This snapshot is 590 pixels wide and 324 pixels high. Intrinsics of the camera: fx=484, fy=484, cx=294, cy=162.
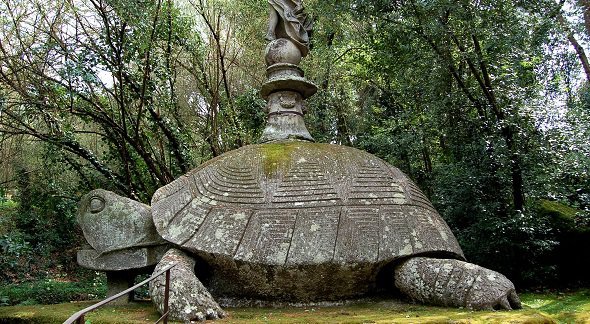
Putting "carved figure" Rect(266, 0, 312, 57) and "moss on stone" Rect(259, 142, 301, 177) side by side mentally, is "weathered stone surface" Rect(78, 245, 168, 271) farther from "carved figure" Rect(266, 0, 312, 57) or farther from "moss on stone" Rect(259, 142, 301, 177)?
"carved figure" Rect(266, 0, 312, 57)

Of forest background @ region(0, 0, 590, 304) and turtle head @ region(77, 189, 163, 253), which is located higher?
forest background @ region(0, 0, 590, 304)

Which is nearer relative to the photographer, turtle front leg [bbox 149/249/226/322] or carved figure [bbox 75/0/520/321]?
turtle front leg [bbox 149/249/226/322]

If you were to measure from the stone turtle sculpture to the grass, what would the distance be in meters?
0.17

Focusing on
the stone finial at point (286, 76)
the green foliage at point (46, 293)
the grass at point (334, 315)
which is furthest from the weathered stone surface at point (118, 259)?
the green foliage at point (46, 293)

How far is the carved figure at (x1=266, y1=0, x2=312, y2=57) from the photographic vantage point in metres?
5.97

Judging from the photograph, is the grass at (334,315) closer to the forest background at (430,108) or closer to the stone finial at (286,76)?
the forest background at (430,108)

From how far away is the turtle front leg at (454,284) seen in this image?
3.63m

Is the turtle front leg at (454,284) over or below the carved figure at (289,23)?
below

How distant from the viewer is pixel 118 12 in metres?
6.43

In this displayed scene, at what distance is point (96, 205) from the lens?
4.55 meters

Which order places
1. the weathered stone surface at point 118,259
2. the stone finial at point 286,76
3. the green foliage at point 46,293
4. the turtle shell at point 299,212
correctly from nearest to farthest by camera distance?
the turtle shell at point 299,212, the weathered stone surface at point 118,259, the stone finial at point 286,76, the green foliage at point 46,293

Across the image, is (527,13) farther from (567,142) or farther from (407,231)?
(407,231)

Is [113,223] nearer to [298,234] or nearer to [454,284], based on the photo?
[298,234]

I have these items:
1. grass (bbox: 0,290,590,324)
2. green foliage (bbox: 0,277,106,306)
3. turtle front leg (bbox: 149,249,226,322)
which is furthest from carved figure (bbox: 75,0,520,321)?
green foliage (bbox: 0,277,106,306)
